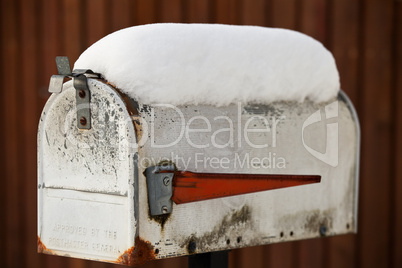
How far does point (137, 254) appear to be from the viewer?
6.25ft

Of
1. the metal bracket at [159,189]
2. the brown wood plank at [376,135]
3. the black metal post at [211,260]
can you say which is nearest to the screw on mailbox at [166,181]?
the metal bracket at [159,189]

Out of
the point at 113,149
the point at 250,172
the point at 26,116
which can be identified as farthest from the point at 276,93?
the point at 26,116

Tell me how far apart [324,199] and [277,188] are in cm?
26

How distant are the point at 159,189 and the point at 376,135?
2.82 m

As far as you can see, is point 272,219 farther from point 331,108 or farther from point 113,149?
point 113,149

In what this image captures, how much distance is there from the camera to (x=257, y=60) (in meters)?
2.28

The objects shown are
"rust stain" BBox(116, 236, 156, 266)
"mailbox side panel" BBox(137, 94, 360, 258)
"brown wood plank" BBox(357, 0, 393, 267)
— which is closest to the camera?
"rust stain" BBox(116, 236, 156, 266)

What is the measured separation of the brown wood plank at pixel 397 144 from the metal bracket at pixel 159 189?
2851 mm

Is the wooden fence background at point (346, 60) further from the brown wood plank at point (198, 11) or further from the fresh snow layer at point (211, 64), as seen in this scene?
the fresh snow layer at point (211, 64)

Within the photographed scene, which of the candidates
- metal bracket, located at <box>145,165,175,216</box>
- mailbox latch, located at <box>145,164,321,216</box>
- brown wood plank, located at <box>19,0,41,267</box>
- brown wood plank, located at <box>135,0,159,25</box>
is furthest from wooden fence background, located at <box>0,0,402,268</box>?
→ metal bracket, located at <box>145,165,175,216</box>

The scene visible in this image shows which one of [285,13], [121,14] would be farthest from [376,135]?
[121,14]

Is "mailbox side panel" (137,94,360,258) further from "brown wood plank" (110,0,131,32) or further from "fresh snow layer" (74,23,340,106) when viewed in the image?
"brown wood plank" (110,0,131,32)

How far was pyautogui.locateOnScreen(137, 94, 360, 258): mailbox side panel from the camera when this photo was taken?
200 cm

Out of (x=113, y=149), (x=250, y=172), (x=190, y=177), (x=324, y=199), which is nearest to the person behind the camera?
(x=113, y=149)
